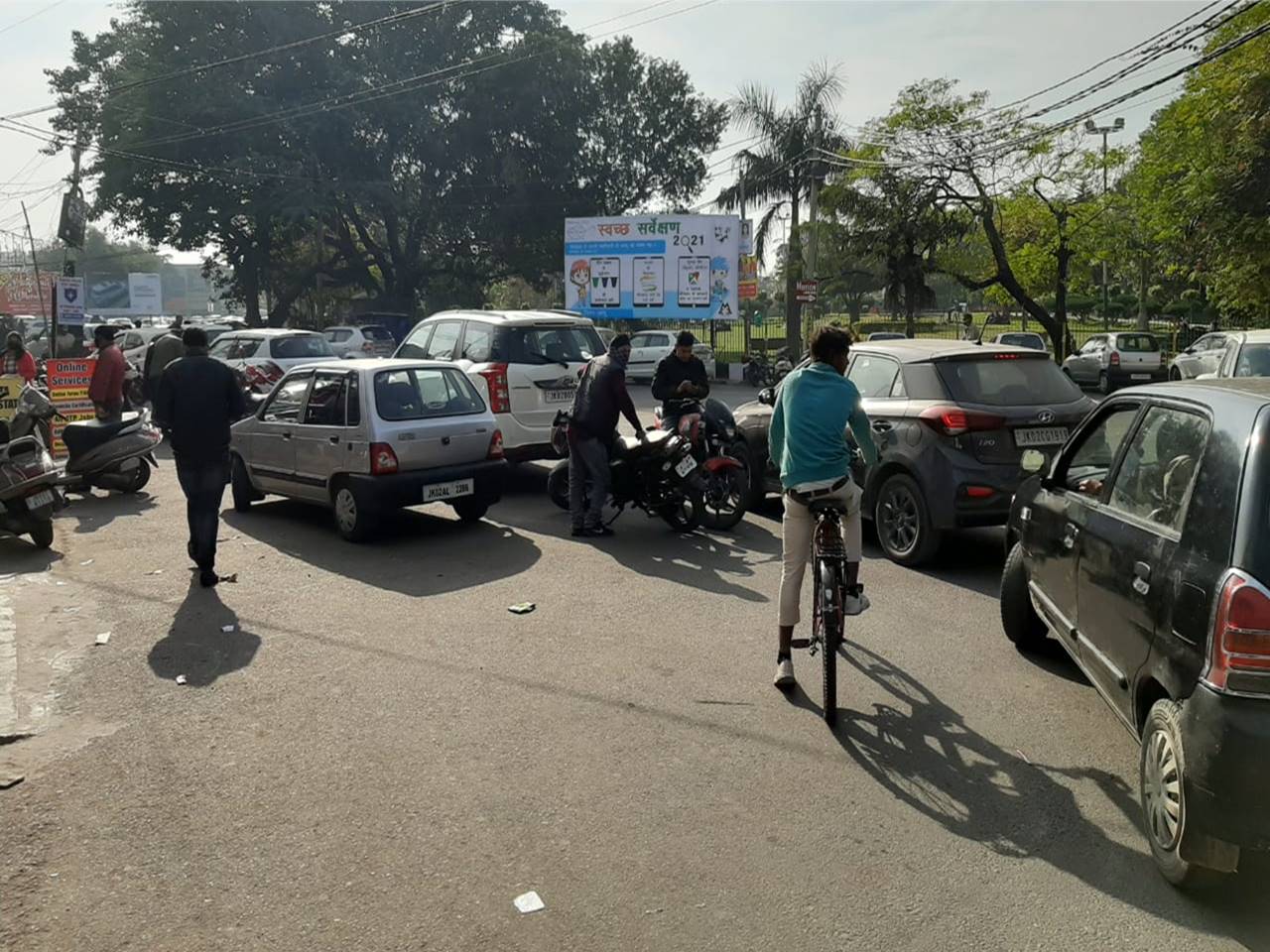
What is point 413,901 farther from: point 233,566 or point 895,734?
point 233,566

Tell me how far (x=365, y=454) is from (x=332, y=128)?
34.4m

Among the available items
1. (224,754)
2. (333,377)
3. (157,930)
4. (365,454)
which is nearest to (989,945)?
(157,930)

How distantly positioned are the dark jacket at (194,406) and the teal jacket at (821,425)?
484 centimetres

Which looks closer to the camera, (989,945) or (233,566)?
(989,945)

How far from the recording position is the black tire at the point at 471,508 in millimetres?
10047

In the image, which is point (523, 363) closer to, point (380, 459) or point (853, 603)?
point (380, 459)

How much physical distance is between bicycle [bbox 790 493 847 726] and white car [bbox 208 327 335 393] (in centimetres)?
1463

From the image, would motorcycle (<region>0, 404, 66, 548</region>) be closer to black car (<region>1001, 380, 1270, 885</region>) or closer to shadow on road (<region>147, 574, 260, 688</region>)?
shadow on road (<region>147, 574, 260, 688</region>)

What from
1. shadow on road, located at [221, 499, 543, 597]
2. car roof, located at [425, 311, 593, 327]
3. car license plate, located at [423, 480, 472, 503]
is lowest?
shadow on road, located at [221, 499, 543, 597]

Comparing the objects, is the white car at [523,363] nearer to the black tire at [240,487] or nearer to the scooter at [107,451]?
the black tire at [240,487]

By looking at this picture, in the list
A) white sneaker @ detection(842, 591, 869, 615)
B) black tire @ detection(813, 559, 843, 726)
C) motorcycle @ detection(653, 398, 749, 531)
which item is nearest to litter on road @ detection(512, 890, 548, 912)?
black tire @ detection(813, 559, 843, 726)

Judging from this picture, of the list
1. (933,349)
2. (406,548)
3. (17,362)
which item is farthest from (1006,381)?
Result: (17,362)

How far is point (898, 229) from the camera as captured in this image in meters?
30.2

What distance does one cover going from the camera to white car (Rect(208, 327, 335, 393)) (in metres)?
18.2
